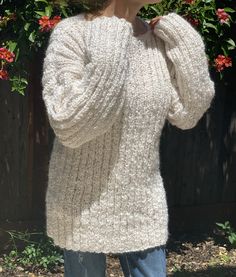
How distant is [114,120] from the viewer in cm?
227

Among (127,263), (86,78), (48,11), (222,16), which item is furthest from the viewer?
(222,16)

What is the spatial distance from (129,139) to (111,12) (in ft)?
1.51

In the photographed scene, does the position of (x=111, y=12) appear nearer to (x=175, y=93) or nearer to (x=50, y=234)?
(x=175, y=93)

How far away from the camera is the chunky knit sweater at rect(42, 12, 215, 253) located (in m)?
2.22

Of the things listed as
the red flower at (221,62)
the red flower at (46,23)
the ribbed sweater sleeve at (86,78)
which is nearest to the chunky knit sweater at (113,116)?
the ribbed sweater sleeve at (86,78)

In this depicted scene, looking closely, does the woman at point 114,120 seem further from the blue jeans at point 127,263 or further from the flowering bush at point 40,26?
the flowering bush at point 40,26

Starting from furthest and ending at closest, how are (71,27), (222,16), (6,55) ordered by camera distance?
(222,16) → (6,55) → (71,27)

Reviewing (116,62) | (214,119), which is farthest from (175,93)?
(214,119)

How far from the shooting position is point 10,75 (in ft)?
13.0

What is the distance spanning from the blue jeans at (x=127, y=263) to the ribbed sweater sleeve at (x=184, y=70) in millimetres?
507

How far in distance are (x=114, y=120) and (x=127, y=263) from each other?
0.56 m

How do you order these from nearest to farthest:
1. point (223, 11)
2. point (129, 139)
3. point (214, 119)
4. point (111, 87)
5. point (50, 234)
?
1. point (111, 87)
2. point (129, 139)
3. point (50, 234)
4. point (223, 11)
5. point (214, 119)

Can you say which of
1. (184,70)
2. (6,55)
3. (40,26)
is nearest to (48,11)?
(40,26)

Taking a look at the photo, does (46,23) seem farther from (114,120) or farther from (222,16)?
(114,120)
